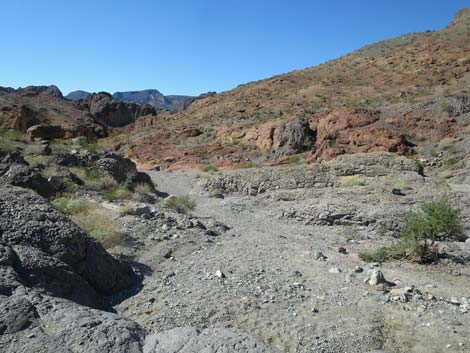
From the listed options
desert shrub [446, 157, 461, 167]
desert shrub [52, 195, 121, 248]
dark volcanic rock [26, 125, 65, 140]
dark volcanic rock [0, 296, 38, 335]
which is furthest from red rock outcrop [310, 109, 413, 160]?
dark volcanic rock [26, 125, 65, 140]

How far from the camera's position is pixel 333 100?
114 ft

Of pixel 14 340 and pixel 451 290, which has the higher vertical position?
pixel 14 340

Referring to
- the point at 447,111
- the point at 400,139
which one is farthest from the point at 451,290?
the point at 447,111

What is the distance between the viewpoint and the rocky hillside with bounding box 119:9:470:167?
74.7ft

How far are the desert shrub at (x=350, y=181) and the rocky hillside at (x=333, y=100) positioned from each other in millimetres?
4711

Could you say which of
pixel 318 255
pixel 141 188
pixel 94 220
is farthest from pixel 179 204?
pixel 318 255

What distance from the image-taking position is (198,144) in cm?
3162

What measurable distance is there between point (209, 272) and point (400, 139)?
48.8 feet

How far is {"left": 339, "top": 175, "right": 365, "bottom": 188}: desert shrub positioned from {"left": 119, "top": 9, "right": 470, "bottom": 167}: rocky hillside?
471 cm

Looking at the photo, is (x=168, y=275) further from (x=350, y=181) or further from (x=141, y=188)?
(x=350, y=181)

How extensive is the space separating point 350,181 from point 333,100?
22.9m

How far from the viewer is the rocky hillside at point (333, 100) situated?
22766 millimetres

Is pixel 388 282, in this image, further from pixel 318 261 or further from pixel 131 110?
pixel 131 110

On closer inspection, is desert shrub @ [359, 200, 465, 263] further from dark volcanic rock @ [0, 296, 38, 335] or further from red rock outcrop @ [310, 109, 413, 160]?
red rock outcrop @ [310, 109, 413, 160]
